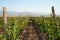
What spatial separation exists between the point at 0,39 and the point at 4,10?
1630 millimetres

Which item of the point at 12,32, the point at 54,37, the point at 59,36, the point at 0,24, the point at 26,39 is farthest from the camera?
the point at 0,24

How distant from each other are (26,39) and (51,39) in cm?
285

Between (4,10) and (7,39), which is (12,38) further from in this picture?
(4,10)

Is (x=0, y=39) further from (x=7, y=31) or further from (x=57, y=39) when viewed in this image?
(x=57, y=39)

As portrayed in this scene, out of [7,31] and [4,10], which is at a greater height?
[4,10]

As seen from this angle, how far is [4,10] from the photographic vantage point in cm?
800

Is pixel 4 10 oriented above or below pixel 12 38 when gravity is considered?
above

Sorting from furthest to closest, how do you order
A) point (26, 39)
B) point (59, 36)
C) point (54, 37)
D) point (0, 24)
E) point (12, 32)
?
point (0, 24)
point (26, 39)
point (12, 32)
point (54, 37)
point (59, 36)

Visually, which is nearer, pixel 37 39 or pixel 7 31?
pixel 7 31

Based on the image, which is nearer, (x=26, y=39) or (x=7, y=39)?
(x=7, y=39)

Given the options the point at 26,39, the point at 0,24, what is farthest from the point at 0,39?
the point at 0,24

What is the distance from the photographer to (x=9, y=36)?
7.73 metres

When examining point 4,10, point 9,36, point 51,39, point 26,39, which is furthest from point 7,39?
point 26,39

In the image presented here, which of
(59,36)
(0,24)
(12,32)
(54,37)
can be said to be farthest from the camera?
(0,24)
